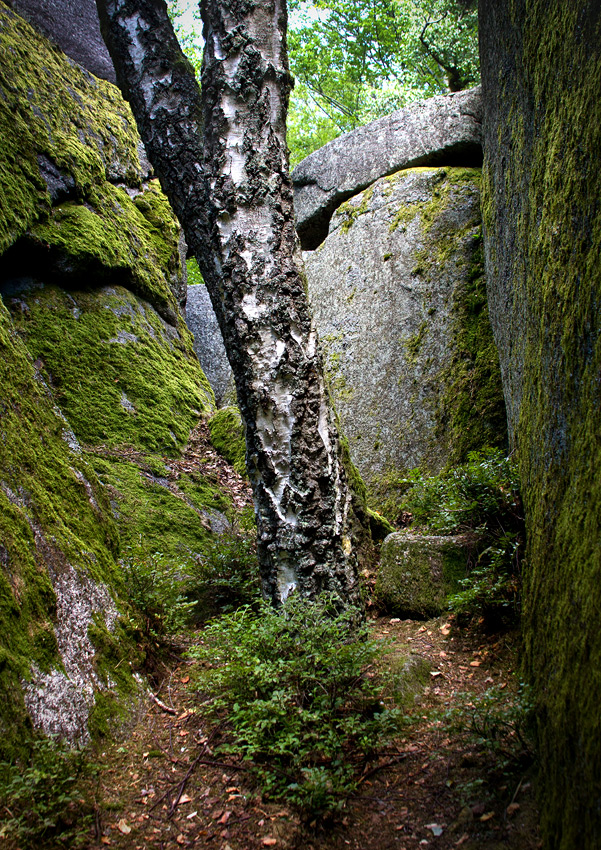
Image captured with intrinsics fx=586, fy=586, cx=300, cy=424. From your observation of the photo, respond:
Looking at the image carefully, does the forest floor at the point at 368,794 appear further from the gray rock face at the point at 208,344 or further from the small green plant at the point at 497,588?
the gray rock face at the point at 208,344

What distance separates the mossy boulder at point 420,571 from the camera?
3568mm

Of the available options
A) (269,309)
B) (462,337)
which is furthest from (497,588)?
(462,337)

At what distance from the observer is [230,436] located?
6.34 metres

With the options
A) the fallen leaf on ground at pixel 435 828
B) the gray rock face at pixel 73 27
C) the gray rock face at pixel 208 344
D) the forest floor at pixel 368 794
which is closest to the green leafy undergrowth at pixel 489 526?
the forest floor at pixel 368 794

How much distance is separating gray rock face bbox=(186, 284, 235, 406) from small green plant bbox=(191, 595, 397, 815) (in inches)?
358

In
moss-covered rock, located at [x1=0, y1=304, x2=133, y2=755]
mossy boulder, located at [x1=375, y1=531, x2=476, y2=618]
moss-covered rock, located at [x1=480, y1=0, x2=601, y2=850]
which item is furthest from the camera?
mossy boulder, located at [x1=375, y1=531, x2=476, y2=618]

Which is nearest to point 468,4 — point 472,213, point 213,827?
point 472,213

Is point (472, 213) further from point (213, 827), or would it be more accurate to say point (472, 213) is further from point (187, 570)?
point (213, 827)

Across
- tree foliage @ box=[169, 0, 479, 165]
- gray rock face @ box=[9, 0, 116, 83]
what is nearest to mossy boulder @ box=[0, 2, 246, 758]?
gray rock face @ box=[9, 0, 116, 83]

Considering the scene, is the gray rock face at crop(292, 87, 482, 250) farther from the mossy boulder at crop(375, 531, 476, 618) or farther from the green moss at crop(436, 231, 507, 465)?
the mossy boulder at crop(375, 531, 476, 618)

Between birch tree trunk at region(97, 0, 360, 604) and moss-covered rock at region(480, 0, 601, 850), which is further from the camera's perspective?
birch tree trunk at region(97, 0, 360, 604)

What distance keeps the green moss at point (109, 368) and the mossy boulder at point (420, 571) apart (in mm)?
2967

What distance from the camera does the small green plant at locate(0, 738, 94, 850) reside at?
181 cm

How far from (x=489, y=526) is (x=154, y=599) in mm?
1948
